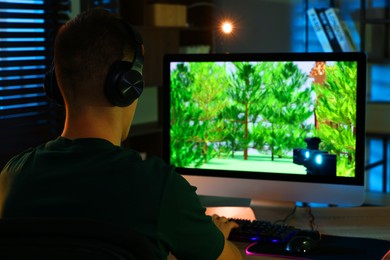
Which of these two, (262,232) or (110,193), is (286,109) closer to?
(262,232)

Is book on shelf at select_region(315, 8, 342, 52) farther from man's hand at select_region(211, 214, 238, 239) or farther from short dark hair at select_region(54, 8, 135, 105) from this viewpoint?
short dark hair at select_region(54, 8, 135, 105)

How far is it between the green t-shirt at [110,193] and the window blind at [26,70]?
6.48 ft

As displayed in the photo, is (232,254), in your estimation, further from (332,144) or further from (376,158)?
(376,158)

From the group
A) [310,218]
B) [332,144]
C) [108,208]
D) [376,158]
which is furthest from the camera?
[376,158]

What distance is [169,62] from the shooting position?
201 cm

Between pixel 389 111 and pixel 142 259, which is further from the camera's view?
pixel 389 111

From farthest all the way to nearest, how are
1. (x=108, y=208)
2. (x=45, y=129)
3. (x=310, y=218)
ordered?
(x=45, y=129) → (x=310, y=218) → (x=108, y=208)

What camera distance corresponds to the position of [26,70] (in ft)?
10.4

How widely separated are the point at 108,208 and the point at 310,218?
103 cm

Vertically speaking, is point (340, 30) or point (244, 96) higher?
point (340, 30)

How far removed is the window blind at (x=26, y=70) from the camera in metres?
3.05

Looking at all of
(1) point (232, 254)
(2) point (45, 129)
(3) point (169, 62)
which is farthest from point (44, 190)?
(2) point (45, 129)

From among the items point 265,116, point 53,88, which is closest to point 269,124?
point 265,116

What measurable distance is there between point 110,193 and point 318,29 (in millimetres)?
3396
